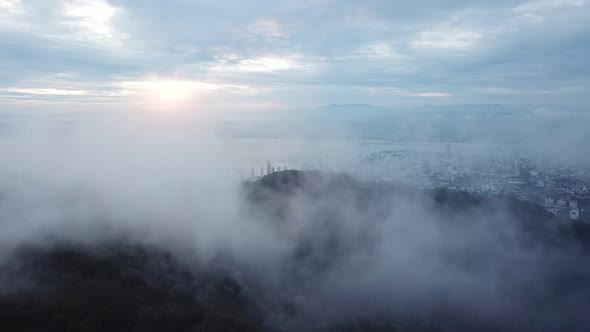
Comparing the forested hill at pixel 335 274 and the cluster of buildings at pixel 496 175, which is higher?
the cluster of buildings at pixel 496 175

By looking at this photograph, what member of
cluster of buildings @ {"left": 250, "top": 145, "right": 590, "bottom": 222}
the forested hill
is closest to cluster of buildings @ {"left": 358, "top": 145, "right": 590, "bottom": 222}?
cluster of buildings @ {"left": 250, "top": 145, "right": 590, "bottom": 222}

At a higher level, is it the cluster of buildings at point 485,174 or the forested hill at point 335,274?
the cluster of buildings at point 485,174

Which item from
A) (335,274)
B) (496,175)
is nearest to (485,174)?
(496,175)

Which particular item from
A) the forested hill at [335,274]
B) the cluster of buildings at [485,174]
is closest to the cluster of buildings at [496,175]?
the cluster of buildings at [485,174]

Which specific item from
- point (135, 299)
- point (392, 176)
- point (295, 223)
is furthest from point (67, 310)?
point (392, 176)

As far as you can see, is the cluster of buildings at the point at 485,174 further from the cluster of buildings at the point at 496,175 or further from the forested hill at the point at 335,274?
the forested hill at the point at 335,274

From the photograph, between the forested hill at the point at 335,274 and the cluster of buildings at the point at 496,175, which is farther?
the cluster of buildings at the point at 496,175

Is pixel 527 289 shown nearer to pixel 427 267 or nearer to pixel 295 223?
pixel 427 267

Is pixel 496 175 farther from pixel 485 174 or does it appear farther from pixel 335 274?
pixel 335 274

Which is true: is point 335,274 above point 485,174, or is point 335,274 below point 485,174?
below

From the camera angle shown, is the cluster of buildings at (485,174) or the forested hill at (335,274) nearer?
the forested hill at (335,274)

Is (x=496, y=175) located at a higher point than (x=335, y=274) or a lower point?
higher

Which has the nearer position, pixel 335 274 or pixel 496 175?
pixel 335 274

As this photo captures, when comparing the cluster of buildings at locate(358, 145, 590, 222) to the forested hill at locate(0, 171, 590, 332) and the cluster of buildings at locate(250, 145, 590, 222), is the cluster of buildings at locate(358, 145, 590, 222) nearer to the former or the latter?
the cluster of buildings at locate(250, 145, 590, 222)
